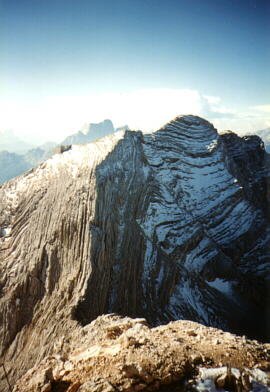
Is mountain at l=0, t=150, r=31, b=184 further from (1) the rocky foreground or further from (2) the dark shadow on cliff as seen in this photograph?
(1) the rocky foreground

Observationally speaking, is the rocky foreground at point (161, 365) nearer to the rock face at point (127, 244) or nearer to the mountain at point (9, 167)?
the rock face at point (127, 244)

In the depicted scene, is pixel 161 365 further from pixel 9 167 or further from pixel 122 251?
pixel 9 167

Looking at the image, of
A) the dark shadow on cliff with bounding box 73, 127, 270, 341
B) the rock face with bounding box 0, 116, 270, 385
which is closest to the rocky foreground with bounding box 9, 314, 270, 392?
the rock face with bounding box 0, 116, 270, 385

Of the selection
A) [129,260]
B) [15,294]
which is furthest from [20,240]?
[129,260]

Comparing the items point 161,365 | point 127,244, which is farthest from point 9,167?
point 161,365

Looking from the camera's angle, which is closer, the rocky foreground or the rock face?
the rocky foreground
